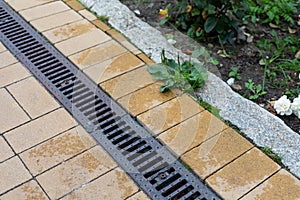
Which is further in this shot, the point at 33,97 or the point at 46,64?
the point at 46,64

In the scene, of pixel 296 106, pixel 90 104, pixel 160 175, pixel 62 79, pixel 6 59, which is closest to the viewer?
pixel 160 175

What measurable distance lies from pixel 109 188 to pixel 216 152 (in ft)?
1.51

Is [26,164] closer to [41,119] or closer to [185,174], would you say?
[41,119]

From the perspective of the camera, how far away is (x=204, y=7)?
2.40 meters

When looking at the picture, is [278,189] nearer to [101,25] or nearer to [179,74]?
[179,74]

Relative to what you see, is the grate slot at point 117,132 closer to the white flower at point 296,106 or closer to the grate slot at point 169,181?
the grate slot at point 169,181

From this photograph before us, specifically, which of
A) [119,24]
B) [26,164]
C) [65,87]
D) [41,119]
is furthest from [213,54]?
[26,164]

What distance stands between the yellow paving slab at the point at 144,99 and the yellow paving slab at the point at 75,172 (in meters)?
0.29

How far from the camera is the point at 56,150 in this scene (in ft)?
6.26

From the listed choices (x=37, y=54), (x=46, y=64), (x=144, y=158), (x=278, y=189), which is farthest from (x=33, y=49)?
(x=278, y=189)

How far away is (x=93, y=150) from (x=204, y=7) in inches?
39.1

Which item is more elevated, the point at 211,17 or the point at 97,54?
the point at 211,17

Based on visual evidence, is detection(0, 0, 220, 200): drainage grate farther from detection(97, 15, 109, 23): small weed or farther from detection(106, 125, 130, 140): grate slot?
detection(97, 15, 109, 23): small weed

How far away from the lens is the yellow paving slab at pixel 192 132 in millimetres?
1912
